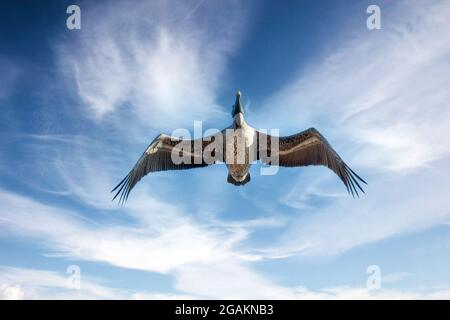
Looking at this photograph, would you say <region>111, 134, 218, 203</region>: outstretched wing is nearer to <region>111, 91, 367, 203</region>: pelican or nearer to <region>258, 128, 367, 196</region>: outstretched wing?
<region>111, 91, 367, 203</region>: pelican

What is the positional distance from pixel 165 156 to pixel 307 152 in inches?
255

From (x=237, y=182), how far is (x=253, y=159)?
4.04 feet

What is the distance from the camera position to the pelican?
669 inches

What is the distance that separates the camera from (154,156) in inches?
728

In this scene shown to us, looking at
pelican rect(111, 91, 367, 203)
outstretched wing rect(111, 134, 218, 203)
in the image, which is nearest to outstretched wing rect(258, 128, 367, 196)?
pelican rect(111, 91, 367, 203)

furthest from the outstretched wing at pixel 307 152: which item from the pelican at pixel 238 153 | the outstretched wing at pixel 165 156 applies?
the outstretched wing at pixel 165 156

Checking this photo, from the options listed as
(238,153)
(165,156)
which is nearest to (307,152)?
(238,153)

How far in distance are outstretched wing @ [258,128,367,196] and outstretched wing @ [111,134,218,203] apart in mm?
2817

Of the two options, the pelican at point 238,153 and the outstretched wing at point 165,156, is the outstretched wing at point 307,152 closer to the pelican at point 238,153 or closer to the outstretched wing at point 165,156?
the pelican at point 238,153

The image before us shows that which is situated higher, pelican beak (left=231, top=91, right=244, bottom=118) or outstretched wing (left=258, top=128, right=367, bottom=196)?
pelican beak (left=231, top=91, right=244, bottom=118)

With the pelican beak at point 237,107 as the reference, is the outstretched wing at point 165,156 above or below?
below

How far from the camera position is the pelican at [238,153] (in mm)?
16984
